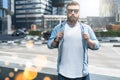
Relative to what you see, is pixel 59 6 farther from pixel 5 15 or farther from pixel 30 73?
pixel 30 73

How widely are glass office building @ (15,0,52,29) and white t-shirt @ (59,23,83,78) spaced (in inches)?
4505

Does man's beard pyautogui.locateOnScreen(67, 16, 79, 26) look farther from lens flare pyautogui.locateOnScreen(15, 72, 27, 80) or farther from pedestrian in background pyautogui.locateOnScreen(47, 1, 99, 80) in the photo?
lens flare pyautogui.locateOnScreen(15, 72, 27, 80)

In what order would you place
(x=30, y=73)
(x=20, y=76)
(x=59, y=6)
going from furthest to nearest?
(x=59, y=6), (x=20, y=76), (x=30, y=73)

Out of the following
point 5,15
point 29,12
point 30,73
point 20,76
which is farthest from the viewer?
point 29,12

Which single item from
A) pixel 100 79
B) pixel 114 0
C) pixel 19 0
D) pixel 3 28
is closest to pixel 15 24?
pixel 19 0

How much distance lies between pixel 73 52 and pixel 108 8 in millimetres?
97467

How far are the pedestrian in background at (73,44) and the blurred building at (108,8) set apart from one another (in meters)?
95.2

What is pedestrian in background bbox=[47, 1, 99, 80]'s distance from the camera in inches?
116

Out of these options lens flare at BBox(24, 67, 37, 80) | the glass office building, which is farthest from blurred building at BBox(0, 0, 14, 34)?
lens flare at BBox(24, 67, 37, 80)

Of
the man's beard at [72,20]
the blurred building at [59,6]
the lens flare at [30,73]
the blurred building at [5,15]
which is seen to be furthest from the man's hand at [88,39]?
the blurred building at [59,6]

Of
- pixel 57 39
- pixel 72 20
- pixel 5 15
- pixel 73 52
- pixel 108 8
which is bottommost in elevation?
pixel 73 52


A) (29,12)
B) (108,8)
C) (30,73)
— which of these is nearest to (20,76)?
(30,73)

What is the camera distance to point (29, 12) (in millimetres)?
121500

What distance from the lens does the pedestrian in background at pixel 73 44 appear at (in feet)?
9.68
